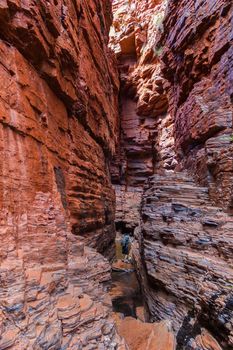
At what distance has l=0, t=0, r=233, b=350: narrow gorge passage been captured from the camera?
454 cm

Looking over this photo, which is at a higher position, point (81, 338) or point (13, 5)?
point (13, 5)

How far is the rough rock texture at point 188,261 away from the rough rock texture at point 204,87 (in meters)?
1.10

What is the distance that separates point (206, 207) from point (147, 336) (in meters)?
4.94

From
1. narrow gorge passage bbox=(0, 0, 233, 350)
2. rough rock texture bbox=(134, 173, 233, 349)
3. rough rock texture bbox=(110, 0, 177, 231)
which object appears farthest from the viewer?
rough rock texture bbox=(110, 0, 177, 231)

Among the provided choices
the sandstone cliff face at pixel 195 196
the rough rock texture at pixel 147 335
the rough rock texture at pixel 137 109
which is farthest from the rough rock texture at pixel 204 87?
the rough rock texture at pixel 137 109

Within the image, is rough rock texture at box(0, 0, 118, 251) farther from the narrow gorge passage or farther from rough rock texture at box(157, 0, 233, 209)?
rough rock texture at box(157, 0, 233, 209)

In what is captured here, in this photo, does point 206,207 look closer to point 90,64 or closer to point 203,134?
point 203,134

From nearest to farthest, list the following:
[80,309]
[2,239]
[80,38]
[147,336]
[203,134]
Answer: [2,239]
[80,309]
[147,336]
[80,38]
[203,134]

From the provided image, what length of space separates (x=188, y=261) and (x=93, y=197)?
17.2ft

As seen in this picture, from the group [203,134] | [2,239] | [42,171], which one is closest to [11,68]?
[42,171]

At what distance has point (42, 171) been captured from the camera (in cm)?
594

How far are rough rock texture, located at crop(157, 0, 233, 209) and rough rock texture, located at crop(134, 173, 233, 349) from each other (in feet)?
3.62

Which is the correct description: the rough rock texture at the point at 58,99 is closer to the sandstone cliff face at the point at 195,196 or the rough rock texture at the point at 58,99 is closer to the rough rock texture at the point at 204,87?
the sandstone cliff face at the point at 195,196

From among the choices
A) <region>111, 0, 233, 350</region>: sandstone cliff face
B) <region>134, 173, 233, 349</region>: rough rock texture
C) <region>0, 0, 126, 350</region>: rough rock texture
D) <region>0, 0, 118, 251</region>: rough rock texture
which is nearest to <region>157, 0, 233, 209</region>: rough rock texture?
<region>111, 0, 233, 350</region>: sandstone cliff face
